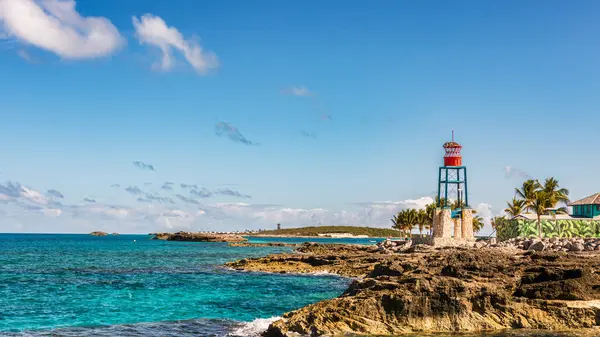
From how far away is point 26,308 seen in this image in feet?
118

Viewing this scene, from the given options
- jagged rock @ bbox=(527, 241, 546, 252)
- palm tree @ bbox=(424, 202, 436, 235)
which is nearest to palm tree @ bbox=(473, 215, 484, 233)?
palm tree @ bbox=(424, 202, 436, 235)

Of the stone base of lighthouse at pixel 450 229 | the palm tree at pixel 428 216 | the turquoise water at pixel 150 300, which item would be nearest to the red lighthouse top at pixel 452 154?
the stone base of lighthouse at pixel 450 229

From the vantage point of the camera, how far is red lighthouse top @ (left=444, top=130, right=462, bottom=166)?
259ft

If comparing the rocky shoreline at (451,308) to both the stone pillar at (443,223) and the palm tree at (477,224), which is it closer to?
the stone pillar at (443,223)

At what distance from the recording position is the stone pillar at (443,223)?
7456 centimetres

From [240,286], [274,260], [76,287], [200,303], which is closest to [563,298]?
[200,303]

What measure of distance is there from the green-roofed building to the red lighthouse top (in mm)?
20712

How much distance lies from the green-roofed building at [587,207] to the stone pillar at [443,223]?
878 inches

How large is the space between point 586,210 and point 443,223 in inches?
960

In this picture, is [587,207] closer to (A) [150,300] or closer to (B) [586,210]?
(B) [586,210]

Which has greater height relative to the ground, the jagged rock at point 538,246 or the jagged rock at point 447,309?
the jagged rock at point 538,246

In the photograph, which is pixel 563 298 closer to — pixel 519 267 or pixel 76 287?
pixel 519 267

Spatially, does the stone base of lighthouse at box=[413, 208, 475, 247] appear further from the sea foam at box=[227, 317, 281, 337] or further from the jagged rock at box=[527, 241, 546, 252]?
the sea foam at box=[227, 317, 281, 337]

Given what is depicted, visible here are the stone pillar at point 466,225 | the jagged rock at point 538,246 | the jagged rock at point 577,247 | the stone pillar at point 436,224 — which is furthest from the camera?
the stone pillar at point 466,225
